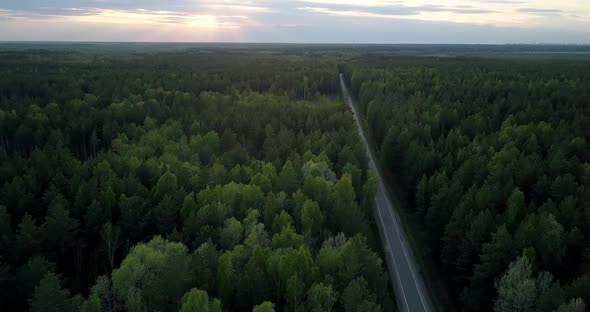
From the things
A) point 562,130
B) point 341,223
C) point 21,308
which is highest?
point 562,130

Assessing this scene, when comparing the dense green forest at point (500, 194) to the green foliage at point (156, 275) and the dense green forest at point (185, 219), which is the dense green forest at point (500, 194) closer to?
the dense green forest at point (185, 219)

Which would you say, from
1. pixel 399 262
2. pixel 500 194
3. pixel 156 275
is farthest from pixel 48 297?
pixel 500 194

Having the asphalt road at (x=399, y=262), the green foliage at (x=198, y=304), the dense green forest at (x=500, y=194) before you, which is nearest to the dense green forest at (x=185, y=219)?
the green foliage at (x=198, y=304)

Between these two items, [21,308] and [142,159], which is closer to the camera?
[21,308]

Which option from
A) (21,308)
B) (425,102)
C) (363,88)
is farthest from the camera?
(363,88)

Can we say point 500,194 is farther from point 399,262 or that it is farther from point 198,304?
point 198,304

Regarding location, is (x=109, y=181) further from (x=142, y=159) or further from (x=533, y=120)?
(x=533, y=120)

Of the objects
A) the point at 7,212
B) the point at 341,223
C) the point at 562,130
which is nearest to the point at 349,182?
the point at 341,223
